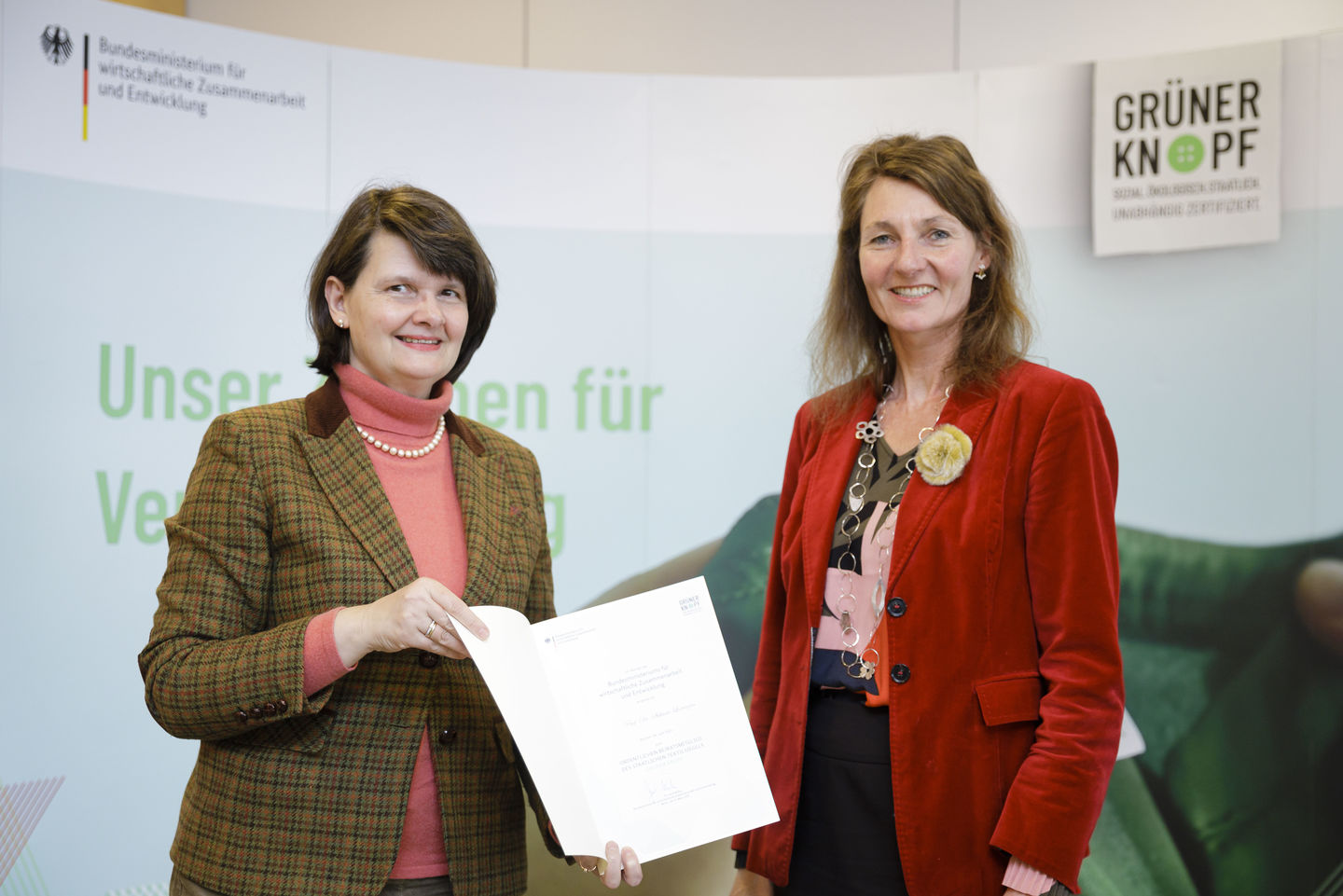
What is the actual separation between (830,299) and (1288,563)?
2.41 meters

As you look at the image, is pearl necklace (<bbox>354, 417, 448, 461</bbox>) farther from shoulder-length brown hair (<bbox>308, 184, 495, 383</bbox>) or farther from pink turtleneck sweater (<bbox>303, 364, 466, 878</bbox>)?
A: shoulder-length brown hair (<bbox>308, 184, 495, 383</bbox>)

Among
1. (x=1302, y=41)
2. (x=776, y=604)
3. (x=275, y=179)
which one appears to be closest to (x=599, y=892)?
(x=776, y=604)

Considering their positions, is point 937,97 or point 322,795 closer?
point 322,795

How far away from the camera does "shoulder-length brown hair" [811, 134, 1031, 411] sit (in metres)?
1.97

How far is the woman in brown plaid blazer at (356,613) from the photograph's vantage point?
63.0 inches

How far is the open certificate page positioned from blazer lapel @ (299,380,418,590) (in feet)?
0.77

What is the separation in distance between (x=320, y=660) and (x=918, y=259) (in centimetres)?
124

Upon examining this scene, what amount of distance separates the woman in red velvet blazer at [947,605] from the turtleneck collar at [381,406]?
0.74 metres

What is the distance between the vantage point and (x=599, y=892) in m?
4.02

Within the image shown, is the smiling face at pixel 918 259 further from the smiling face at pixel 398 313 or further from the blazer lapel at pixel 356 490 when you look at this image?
the blazer lapel at pixel 356 490

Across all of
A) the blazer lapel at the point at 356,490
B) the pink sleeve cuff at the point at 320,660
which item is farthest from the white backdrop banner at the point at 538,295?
the pink sleeve cuff at the point at 320,660

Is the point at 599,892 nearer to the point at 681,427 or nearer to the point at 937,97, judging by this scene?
the point at 681,427

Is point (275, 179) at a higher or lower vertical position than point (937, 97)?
lower

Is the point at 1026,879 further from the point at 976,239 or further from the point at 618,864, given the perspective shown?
the point at 976,239
